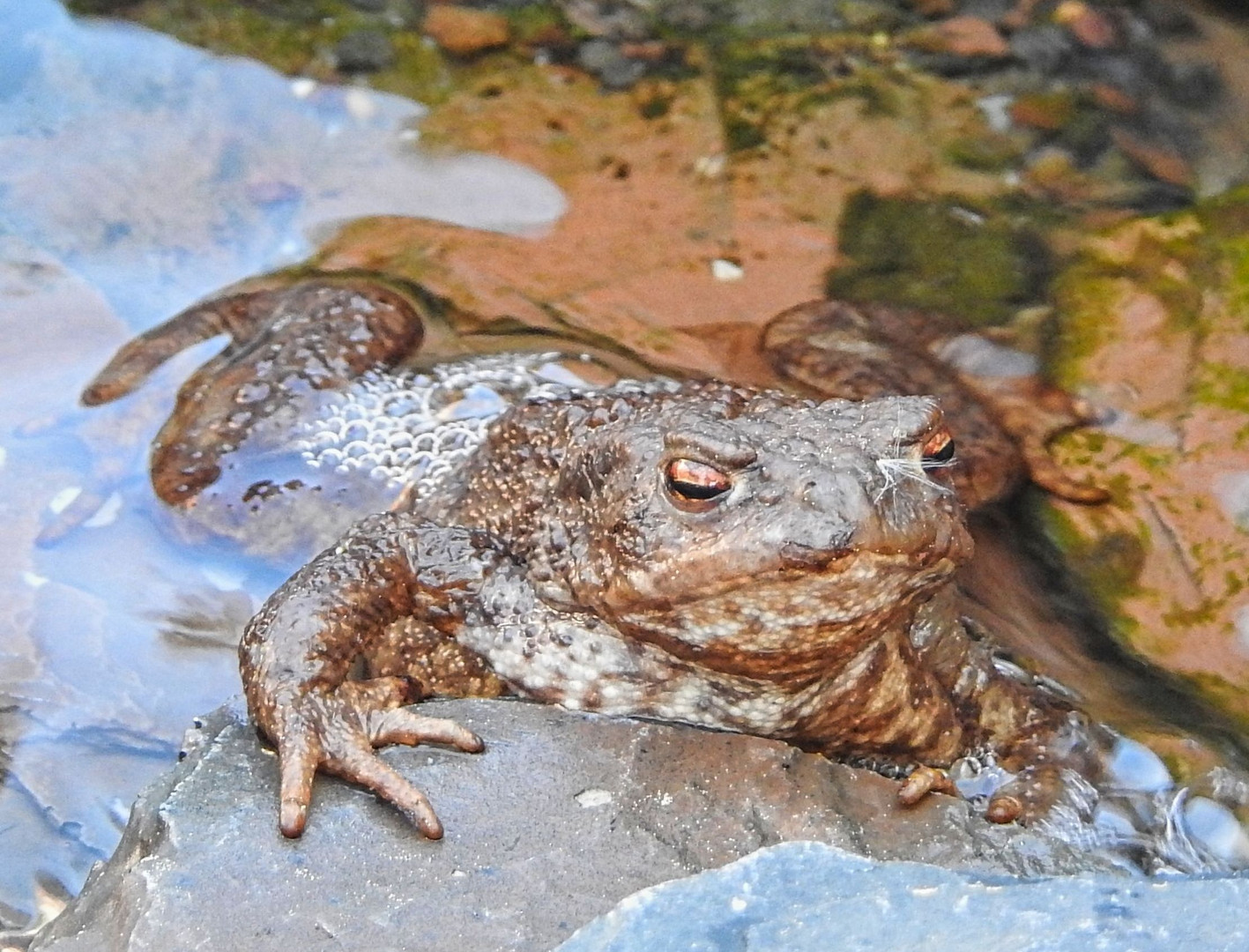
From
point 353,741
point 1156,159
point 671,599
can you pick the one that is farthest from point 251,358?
point 1156,159

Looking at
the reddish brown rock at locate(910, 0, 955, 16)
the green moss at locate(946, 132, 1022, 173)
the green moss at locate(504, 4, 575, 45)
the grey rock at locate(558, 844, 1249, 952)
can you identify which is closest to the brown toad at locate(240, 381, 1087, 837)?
the grey rock at locate(558, 844, 1249, 952)

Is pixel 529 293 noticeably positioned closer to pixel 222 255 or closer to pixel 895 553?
pixel 222 255

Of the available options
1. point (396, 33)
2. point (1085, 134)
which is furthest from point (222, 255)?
point (1085, 134)

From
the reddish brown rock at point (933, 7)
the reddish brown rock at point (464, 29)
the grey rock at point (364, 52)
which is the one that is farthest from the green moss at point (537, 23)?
the reddish brown rock at point (933, 7)

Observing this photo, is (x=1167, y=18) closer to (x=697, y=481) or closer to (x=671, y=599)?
(x=697, y=481)

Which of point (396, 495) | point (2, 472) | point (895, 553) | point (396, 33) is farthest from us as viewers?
point (396, 33)
